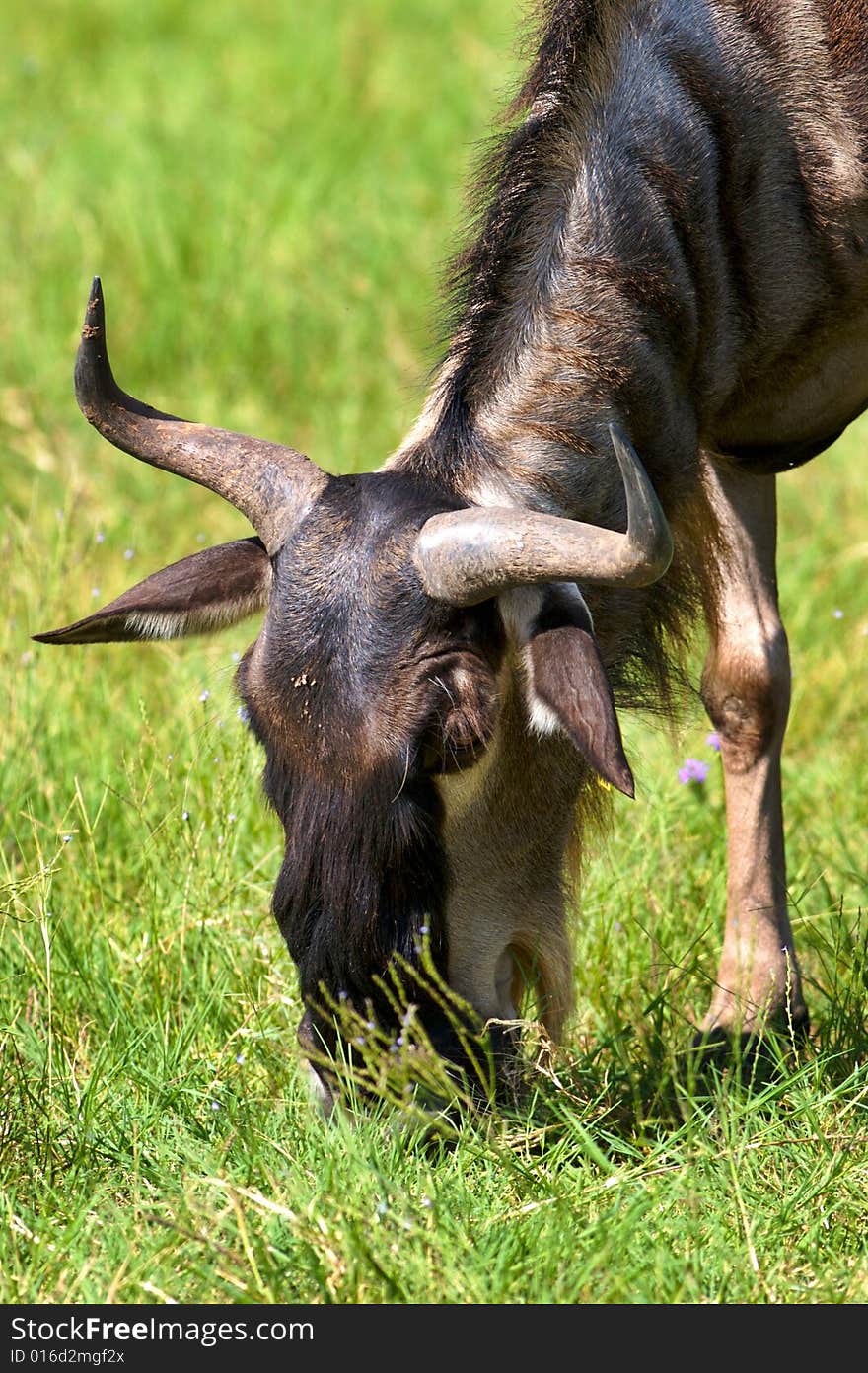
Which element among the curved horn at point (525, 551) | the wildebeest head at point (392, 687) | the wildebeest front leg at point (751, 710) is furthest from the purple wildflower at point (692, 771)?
the curved horn at point (525, 551)

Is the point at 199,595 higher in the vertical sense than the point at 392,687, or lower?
higher

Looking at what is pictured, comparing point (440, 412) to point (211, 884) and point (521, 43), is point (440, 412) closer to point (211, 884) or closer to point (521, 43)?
point (521, 43)

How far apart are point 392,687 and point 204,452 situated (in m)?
0.84

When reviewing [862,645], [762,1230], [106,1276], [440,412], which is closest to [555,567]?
[440,412]

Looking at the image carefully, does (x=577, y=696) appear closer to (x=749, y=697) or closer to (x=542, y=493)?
(x=542, y=493)

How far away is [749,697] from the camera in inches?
199

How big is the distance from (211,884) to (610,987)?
1061mm

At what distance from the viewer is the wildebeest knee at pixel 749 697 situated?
5.04 metres

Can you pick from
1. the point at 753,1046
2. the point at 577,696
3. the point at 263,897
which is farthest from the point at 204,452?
the point at 753,1046

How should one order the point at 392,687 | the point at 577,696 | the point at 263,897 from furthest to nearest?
the point at 263,897
the point at 392,687
the point at 577,696

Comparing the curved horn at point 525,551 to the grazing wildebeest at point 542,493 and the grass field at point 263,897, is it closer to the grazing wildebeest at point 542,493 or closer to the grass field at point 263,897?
the grazing wildebeest at point 542,493

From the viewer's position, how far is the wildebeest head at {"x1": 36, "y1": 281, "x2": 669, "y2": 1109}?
345 cm

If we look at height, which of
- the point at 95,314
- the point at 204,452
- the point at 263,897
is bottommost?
the point at 263,897

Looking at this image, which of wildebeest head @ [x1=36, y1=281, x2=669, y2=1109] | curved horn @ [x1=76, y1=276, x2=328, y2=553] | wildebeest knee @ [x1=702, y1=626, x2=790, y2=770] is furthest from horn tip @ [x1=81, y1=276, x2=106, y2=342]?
wildebeest knee @ [x1=702, y1=626, x2=790, y2=770]
